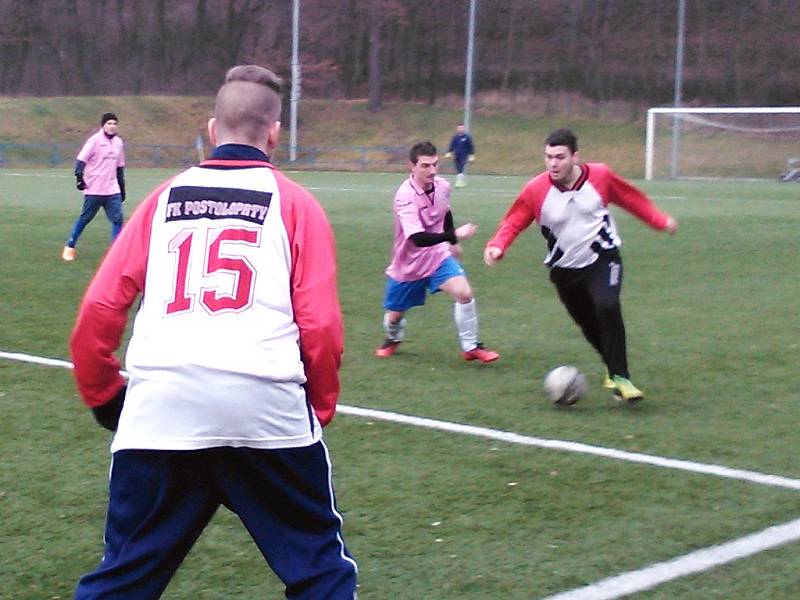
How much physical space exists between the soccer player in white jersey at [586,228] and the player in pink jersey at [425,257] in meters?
1.20

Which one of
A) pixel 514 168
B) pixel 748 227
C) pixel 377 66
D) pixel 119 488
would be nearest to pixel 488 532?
pixel 119 488

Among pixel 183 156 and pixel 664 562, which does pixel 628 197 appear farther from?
pixel 183 156

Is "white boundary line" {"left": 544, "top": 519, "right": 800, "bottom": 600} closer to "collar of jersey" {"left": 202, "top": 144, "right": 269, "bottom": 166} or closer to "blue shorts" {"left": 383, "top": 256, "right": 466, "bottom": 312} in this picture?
"collar of jersey" {"left": 202, "top": 144, "right": 269, "bottom": 166}

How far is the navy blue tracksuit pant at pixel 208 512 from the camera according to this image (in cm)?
342

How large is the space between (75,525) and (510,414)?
3.09 metres

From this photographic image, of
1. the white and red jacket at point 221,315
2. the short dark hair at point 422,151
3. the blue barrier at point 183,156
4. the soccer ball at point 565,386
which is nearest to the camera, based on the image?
the white and red jacket at point 221,315

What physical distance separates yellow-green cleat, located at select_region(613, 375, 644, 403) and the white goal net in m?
33.2

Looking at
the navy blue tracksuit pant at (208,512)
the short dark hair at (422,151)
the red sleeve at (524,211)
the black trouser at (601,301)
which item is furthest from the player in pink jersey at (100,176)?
the navy blue tracksuit pant at (208,512)

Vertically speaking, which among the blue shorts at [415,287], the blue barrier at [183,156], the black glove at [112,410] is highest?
the black glove at [112,410]

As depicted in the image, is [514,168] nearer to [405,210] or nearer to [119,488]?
[405,210]

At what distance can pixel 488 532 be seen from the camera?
18.2ft

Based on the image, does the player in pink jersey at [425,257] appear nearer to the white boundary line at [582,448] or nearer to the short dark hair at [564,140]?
the short dark hair at [564,140]

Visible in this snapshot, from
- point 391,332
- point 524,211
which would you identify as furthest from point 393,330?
point 524,211

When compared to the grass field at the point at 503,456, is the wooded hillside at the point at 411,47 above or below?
above
